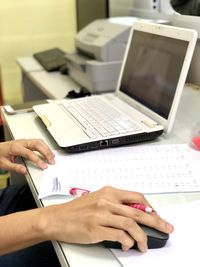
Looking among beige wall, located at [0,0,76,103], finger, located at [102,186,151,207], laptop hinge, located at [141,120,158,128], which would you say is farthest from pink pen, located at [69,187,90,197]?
beige wall, located at [0,0,76,103]

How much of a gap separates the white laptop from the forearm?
31 centimetres

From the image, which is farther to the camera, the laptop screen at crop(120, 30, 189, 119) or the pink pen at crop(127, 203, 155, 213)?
the laptop screen at crop(120, 30, 189, 119)

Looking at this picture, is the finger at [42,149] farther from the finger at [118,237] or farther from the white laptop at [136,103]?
the finger at [118,237]

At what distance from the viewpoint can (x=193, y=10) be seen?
1.56 metres

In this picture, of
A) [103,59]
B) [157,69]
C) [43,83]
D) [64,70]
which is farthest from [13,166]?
[64,70]

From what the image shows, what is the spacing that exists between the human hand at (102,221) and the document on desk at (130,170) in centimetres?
13

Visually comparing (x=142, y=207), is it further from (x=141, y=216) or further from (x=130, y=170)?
(x=130, y=170)

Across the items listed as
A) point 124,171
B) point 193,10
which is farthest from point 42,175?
point 193,10

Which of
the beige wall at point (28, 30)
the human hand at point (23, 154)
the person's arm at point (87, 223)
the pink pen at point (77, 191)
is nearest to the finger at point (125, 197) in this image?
the person's arm at point (87, 223)

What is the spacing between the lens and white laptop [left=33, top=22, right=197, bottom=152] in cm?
101

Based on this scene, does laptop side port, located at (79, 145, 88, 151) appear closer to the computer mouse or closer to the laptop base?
the laptop base

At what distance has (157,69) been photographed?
3.76 feet

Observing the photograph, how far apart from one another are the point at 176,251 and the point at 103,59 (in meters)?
1.06

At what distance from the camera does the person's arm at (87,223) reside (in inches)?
24.3
